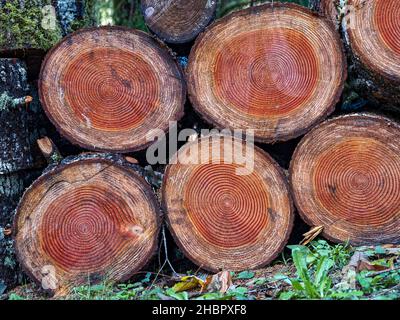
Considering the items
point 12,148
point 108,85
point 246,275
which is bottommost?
point 246,275

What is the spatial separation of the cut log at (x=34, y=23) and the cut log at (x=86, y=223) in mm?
726

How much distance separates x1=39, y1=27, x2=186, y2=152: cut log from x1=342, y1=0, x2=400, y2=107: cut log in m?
0.89

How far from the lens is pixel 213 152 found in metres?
3.20

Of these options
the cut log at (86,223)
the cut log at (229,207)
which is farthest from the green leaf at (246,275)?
the cut log at (86,223)

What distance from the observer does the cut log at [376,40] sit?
119 inches

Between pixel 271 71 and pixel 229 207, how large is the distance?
72 cm

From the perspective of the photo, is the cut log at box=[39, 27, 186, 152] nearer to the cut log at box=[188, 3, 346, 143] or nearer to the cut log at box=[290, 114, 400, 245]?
the cut log at box=[188, 3, 346, 143]

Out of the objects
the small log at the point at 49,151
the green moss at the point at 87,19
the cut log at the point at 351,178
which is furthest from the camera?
the green moss at the point at 87,19

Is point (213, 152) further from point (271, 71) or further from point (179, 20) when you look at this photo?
point (179, 20)

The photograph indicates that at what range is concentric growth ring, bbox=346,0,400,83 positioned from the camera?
302cm

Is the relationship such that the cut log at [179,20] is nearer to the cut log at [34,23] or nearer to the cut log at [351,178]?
the cut log at [34,23]

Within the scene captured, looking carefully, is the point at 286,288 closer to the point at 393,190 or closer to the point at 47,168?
the point at 393,190

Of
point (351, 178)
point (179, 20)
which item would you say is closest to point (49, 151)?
point (179, 20)

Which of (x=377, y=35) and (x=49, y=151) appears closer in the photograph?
(x=377, y=35)
